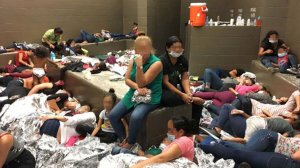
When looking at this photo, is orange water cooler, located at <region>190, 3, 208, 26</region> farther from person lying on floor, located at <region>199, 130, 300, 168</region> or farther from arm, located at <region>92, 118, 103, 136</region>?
person lying on floor, located at <region>199, 130, 300, 168</region>

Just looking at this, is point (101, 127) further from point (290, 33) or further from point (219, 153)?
point (290, 33)

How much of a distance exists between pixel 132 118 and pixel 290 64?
140 inches

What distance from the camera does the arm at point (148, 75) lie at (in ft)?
10.3

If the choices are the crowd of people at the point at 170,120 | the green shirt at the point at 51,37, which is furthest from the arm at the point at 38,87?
the green shirt at the point at 51,37

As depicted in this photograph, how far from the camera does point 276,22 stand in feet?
20.7

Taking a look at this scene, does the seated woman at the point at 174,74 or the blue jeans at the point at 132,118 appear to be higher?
the seated woman at the point at 174,74

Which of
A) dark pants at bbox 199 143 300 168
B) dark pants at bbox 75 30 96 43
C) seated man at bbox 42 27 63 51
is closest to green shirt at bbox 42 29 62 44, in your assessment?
seated man at bbox 42 27 63 51

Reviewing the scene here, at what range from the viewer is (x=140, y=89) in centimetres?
323

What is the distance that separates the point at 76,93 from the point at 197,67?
2911mm

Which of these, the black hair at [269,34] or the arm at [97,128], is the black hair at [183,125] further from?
the black hair at [269,34]

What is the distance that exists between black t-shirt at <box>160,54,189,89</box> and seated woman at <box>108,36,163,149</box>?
0.14 metres

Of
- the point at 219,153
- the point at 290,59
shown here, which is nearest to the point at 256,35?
the point at 290,59

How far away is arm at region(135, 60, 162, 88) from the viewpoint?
314cm

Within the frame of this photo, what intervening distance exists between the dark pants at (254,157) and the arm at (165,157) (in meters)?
0.71
